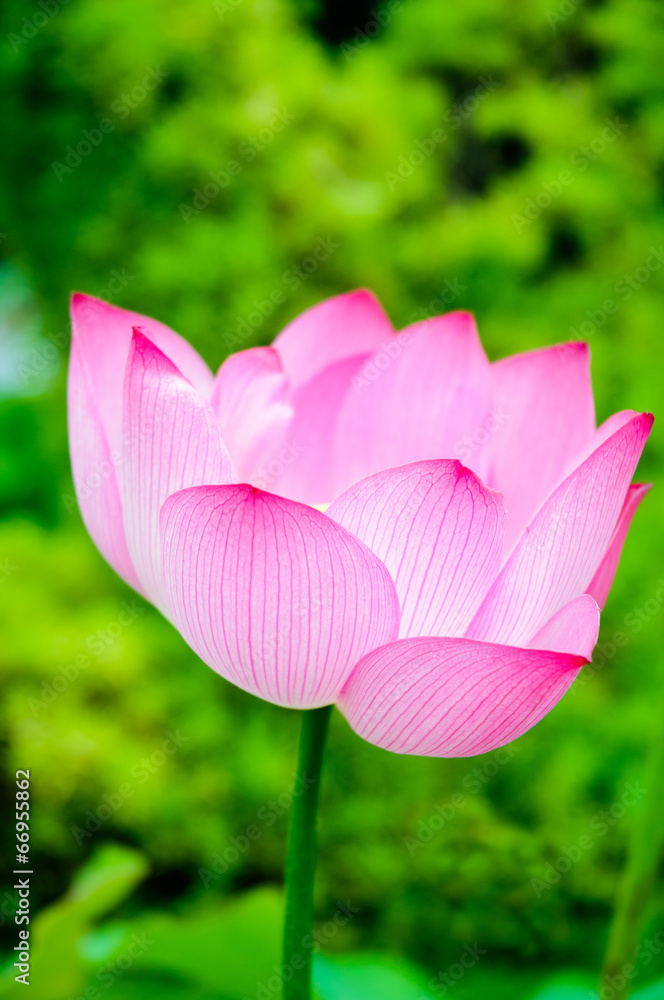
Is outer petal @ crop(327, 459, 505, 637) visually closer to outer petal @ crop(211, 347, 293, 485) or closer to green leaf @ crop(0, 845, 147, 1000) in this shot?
outer petal @ crop(211, 347, 293, 485)

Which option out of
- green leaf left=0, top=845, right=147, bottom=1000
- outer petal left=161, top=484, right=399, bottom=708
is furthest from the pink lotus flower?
green leaf left=0, top=845, right=147, bottom=1000

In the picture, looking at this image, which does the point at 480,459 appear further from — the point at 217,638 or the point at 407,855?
the point at 407,855

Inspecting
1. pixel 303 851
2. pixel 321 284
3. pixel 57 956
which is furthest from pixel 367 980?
pixel 321 284

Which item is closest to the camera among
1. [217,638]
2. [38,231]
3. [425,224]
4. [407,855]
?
[217,638]

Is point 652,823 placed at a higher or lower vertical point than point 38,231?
lower

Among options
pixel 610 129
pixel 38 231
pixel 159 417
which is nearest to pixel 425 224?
pixel 610 129

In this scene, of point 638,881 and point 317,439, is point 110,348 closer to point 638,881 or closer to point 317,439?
point 317,439

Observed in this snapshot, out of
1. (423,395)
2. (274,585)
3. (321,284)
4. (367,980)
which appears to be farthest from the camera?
(321,284)
